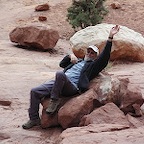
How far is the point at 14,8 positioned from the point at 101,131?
16.6 m

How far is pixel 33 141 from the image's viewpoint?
18.0ft

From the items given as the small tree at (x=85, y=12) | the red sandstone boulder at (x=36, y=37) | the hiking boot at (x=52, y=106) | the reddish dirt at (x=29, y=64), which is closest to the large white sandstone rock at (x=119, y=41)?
the reddish dirt at (x=29, y=64)

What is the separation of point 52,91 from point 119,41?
5.14 meters

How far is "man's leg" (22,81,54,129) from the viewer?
5.89 metres

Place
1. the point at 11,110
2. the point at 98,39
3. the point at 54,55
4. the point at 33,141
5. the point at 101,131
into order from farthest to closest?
the point at 54,55 → the point at 98,39 → the point at 11,110 → the point at 33,141 → the point at 101,131

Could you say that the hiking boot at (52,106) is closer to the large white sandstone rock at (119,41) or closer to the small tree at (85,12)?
the large white sandstone rock at (119,41)

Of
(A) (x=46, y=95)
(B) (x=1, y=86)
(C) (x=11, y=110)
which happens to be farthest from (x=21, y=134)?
(B) (x=1, y=86)

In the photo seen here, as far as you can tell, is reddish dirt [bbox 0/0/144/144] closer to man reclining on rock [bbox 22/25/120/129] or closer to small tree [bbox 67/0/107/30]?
man reclining on rock [bbox 22/25/120/129]

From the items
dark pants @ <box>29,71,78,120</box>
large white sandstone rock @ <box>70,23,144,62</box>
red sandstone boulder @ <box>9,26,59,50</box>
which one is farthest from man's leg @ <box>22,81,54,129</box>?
red sandstone boulder @ <box>9,26,59,50</box>

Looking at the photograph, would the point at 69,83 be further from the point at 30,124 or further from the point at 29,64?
the point at 29,64

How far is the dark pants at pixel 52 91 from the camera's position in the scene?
18.9 ft

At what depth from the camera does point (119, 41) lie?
1064 cm

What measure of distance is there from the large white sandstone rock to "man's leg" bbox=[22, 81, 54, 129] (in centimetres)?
487

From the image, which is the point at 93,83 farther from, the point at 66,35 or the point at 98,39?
the point at 66,35
